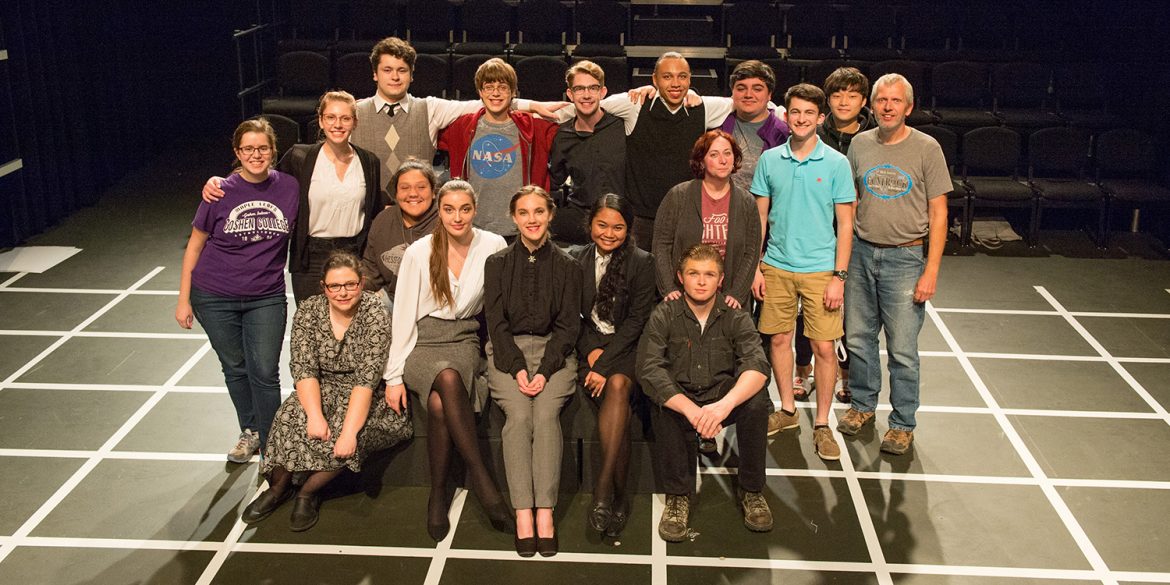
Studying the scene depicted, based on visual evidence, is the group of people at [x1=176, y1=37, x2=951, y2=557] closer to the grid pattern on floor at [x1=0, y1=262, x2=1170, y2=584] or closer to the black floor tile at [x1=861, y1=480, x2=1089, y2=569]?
the grid pattern on floor at [x1=0, y1=262, x2=1170, y2=584]

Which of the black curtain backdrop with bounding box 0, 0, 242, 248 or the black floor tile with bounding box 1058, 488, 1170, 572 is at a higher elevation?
the black curtain backdrop with bounding box 0, 0, 242, 248

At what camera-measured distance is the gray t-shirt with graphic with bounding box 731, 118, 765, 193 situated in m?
4.80

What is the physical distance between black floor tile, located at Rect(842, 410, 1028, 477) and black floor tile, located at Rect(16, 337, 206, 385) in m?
3.52

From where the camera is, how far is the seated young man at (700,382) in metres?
4.02

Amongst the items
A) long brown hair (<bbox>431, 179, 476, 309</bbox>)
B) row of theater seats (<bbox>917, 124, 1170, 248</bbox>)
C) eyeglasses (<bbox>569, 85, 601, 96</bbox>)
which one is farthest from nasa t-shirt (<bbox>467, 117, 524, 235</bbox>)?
row of theater seats (<bbox>917, 124, 1170, 248</bbox>)

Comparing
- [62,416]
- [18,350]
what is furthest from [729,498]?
[18,350]

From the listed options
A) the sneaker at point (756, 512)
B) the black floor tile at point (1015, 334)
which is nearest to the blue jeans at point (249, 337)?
the sneaker at point (756, 512)

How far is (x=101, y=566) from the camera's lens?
12.5ft

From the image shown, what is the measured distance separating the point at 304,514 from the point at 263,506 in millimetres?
177

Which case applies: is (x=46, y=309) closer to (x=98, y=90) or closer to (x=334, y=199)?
(x=334, y=199)

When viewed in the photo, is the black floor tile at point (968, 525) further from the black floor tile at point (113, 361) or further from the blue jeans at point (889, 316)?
the black floor tile at point (113, 361)

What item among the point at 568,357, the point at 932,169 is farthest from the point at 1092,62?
the point at 568,357

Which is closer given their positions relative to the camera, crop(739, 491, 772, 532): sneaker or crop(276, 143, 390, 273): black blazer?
crop(739, 491, 772, 532): sneaker

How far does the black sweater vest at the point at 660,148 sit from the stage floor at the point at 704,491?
4.22 feet
